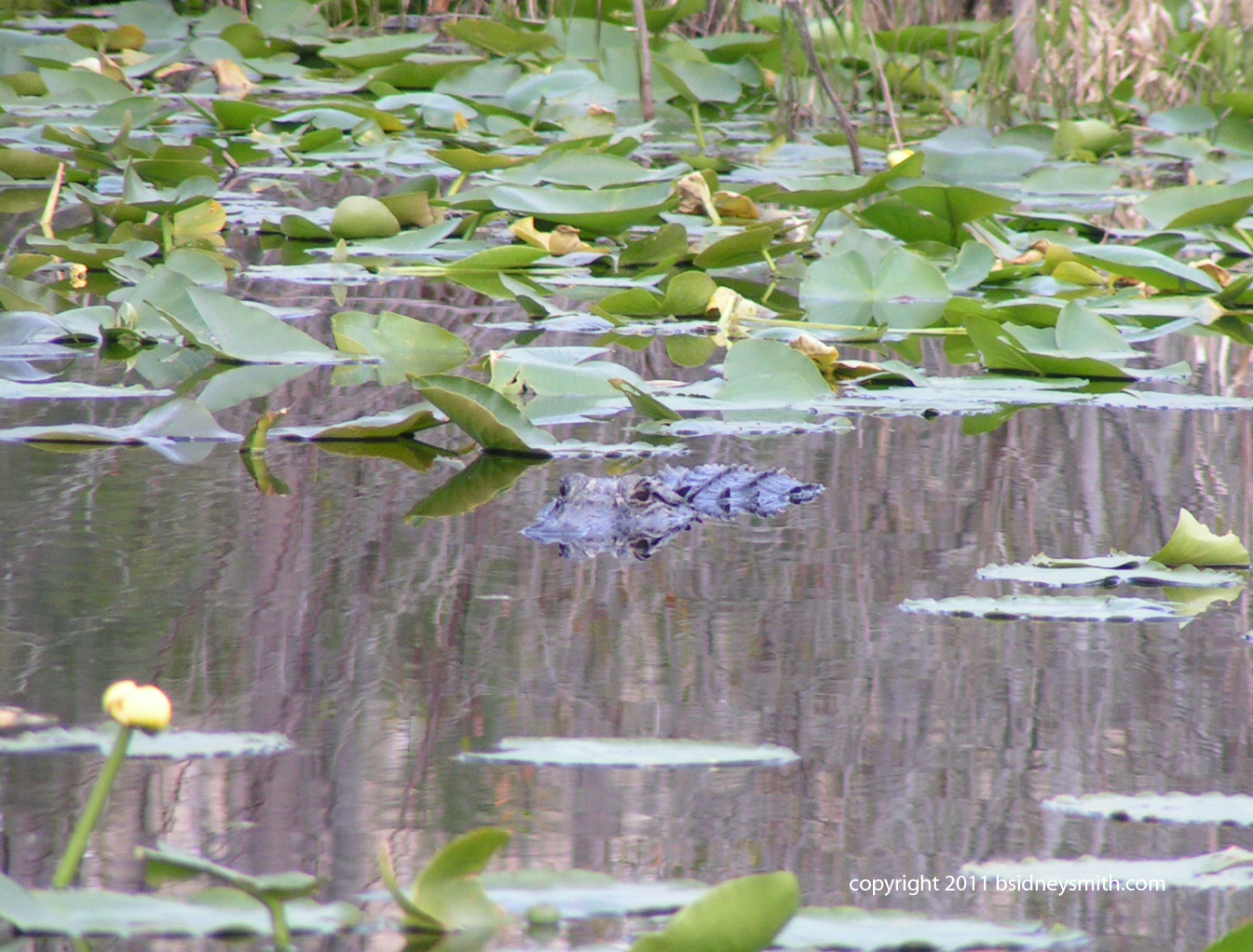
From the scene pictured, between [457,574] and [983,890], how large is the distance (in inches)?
24.3

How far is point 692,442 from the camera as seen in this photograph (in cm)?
177

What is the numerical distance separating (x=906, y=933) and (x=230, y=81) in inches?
182

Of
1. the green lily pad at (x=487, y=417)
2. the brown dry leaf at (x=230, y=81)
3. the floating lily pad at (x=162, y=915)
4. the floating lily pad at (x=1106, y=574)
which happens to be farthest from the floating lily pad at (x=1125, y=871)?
the brown dry leaf at (x=230, y=81)

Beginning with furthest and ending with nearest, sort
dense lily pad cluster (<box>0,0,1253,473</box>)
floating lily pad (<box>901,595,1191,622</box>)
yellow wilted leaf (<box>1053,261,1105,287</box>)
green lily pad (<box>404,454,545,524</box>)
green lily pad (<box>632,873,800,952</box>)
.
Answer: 1. yellow wilted leaf (<box>1053,261,1105,287</box>)
2. dense lily pad cluster (<box>0,0,1253,473</box>)
3. green lily pad (<box>404,454,545,524</box>)
4. floating lily pad (<box>901,595,1191,622</box>)
5. green lily pad (<box>632,873,800,952</box>)

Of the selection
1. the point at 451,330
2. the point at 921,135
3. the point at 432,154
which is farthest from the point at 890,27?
the point at 451,330

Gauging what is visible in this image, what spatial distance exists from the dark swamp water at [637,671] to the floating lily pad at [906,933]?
0.06 ft

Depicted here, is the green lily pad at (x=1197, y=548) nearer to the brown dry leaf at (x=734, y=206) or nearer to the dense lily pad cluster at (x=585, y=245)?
the dense lily pad cluster at (x=585, y=245)

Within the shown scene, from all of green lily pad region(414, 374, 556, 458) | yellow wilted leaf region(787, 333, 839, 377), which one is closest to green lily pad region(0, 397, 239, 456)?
green lily pad region(414, 374, 556, 458)

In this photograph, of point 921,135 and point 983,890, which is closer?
point 983,890

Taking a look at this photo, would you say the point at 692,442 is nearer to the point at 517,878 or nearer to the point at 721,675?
the point at 721,675

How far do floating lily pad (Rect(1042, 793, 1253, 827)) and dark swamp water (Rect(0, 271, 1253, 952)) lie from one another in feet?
0.04

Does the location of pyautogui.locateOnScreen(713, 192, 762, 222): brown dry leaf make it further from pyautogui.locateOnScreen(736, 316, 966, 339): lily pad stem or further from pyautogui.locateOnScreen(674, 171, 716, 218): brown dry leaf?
pyautogui.locateOnScreen(736, 316, 966, 339): lily pad stem

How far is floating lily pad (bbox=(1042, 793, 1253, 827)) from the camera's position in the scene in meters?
0.90

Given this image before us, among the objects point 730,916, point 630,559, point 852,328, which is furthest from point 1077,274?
point 730,916
